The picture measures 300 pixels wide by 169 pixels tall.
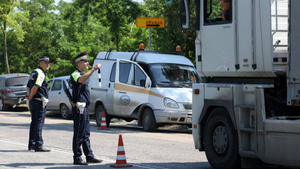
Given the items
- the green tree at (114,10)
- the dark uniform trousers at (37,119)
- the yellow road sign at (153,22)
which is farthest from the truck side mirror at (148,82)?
the green tree at (114,10)

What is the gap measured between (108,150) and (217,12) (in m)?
4.09

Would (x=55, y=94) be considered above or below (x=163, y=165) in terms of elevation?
above

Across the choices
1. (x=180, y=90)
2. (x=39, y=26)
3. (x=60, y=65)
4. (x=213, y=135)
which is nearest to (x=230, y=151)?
(x=213, y=135)

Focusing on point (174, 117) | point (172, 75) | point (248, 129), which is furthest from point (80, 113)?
point (172, 75)

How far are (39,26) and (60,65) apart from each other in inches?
302

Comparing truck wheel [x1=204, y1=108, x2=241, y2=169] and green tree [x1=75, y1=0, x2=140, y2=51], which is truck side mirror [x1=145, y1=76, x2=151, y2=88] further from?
green tree [x1=75, y1=0, x2=140, y2=51]

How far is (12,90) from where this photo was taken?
28.2 m

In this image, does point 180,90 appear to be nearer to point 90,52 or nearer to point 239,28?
point 239,28

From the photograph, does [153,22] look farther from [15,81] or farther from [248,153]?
[248,153]

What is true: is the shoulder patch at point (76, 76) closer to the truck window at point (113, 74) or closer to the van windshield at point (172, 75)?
the van windshield at point (172, 75)

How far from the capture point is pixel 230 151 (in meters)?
8.73

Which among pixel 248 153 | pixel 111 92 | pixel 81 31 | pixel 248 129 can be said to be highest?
pixel 81 31

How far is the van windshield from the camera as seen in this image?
17.4 m

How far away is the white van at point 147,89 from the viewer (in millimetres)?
16875
